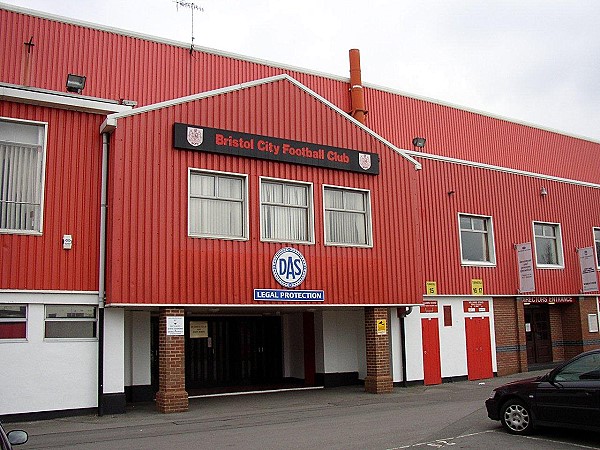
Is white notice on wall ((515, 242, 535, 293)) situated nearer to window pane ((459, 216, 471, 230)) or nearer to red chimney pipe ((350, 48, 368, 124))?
window pane ((459, 216, 471, 230))

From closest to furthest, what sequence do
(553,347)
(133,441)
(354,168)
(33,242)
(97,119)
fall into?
(133,441) < (33,242) < (97,119) < (354,168) < (553,347)

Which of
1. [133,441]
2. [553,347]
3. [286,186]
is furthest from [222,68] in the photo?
[553,347]

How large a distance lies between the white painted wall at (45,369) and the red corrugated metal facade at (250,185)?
2.45 ft

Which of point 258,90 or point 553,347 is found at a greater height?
point 258,90

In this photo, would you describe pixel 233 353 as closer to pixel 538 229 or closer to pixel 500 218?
pixel 500 218

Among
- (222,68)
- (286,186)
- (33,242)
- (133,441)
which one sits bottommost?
(133,441)

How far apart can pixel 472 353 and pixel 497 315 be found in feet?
5.95

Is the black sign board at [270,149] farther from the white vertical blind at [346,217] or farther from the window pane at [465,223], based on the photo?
the window pane at [465,223]

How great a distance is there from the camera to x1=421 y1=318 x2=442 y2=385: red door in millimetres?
19719

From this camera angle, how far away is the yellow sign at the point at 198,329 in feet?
61.6

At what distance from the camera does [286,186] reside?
55.2 ft

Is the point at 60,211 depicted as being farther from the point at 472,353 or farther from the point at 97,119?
the point at 472,353

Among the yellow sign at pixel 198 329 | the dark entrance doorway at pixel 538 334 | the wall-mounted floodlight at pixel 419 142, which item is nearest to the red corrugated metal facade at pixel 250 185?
the dark entrance doorway at pixel 538 334

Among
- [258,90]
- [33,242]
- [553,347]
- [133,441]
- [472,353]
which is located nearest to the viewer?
[133,441]
